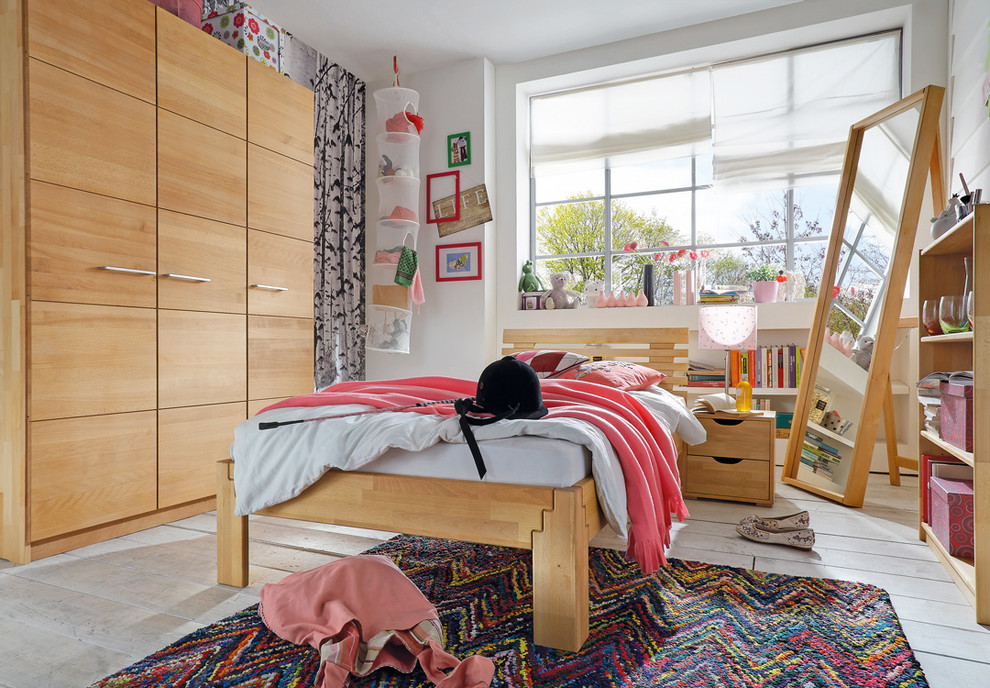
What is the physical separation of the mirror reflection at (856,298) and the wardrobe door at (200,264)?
118 inches

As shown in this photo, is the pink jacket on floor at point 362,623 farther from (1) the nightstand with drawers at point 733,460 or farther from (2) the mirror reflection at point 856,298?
(2) the mirror reflection at point 856,298

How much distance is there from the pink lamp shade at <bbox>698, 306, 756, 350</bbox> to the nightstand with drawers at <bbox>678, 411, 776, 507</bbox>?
1.26 feet

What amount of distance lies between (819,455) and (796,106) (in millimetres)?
2216

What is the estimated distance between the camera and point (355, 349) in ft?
14.7

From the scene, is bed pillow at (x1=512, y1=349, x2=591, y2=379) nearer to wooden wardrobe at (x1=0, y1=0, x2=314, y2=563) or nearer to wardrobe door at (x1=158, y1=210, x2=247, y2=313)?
wooden wardrobe at (x1=0, y1=0, x2=314, y2=563)

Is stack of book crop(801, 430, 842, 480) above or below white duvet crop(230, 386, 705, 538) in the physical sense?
below

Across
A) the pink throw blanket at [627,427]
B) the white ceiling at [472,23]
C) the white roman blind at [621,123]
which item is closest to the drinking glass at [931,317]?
the pink throw blanket at [627,427]

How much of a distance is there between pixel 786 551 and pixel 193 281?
8.72ft

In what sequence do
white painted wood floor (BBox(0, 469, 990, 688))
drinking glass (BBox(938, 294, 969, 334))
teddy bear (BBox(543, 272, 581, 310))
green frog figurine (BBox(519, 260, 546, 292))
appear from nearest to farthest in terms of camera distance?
white painted wood floor (BBox(0, 469, 990, 688)), drinking glass (BBox(938, 294, 969, 334)), teddy bear (BBox(543, 272, 581, 310)), green frog figurine (BBox(519, 260, 546, 292))

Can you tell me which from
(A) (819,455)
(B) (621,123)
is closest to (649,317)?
(A) (819,455)

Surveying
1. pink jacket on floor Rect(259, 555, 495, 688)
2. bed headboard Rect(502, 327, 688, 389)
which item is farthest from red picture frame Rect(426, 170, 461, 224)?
pink jacket on floor Rect(259, 555, 495, 688)

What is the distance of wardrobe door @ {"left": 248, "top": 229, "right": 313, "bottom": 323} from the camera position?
3.10m

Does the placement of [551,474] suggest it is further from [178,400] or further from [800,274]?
[800,274]

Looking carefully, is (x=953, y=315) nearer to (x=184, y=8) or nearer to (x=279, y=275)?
(x=279, y=275)
